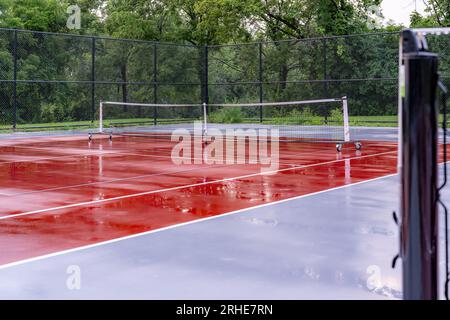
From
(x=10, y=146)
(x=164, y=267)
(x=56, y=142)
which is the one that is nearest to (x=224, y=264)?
(x=164, y=267)

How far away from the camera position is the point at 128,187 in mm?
10281

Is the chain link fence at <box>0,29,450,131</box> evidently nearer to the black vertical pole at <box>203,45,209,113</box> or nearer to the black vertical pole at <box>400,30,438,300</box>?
the black vertical pole at <box>203,45,209,113</box>

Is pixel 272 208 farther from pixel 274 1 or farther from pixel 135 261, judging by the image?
pixel 274 1

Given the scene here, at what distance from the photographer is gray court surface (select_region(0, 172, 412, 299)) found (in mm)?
4672

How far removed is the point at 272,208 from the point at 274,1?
85.1 ft

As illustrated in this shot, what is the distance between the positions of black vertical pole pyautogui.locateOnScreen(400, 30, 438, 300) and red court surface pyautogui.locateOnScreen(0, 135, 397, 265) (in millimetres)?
3774

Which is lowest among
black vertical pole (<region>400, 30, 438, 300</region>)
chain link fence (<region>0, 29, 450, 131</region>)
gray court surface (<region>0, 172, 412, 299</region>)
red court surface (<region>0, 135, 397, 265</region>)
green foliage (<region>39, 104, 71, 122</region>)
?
gray court surface (<region>0, 172, 412, 299</region>)

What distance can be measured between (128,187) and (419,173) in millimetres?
7829

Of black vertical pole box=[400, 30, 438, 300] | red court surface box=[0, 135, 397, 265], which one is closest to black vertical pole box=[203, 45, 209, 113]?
red court surface box=[0, 135, 397, 265]

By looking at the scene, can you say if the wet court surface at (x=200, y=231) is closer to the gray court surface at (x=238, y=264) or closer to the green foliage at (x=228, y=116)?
the gray court surface at (x=238, y=264)

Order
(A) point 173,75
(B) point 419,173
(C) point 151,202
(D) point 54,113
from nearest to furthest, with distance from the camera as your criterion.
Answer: (B) point 419,173 < (C) point 151,202 < (D) point 54,113 < (A) point 173,75

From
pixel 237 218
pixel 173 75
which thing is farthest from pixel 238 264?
pixel 173 75

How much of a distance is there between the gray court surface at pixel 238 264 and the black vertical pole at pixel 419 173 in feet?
5.73

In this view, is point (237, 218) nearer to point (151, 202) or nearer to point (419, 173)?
point (151, 202)
